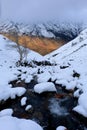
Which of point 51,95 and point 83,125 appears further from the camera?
point 51,95

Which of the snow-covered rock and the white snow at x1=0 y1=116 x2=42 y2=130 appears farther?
the snow-covered rock

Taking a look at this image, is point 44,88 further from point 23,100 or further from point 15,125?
point 15,125

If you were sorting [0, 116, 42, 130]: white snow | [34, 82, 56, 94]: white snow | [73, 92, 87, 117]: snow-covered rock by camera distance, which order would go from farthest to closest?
1. [34, 82, 56, 94]: white snow
2. [73, 92, 87, 117]: snow-covered rock
3. [0, 116, 42, 130]: white snow

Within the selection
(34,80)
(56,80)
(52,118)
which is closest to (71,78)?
(56,80)

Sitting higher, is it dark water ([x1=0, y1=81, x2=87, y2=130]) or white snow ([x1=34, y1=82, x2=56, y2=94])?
white snow ([x1=34, y1=82, x2=56, y2=94])

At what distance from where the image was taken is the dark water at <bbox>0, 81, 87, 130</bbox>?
1359 cm

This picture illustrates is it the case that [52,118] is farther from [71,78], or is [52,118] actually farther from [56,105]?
[71,78]

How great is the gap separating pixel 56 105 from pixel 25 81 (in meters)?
5.81

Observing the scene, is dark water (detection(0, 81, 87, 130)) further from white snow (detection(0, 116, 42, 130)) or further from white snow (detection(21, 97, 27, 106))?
white snow (detection(0, 116, 42, 130))

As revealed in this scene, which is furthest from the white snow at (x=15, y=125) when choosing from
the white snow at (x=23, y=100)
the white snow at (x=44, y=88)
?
the white snow at (x=44, y=88)

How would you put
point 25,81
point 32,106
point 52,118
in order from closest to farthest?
point 52,118
point 32,106
point 25,81

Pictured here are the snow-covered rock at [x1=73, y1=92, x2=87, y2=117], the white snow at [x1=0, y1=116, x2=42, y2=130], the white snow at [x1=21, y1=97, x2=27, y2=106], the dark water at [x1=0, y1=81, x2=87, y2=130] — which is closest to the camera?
the white snow at [x1=0, y1=116, x2=42, y2=130]

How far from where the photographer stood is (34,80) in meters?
22.1

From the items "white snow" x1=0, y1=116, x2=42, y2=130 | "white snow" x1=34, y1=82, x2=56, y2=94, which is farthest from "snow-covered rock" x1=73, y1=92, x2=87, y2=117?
"white snow" x1=0, y1=116, x2=42, y2=130
